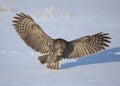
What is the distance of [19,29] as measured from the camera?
9023mm

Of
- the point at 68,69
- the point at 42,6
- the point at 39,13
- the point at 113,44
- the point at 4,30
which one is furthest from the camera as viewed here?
the point at 42,6

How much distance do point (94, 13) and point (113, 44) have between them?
341 centimetres

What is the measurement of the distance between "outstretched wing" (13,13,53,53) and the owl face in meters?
0.15

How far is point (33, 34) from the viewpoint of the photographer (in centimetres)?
883

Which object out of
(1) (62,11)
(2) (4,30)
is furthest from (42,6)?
(2) (4,30)

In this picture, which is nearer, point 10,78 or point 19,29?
point 10,78

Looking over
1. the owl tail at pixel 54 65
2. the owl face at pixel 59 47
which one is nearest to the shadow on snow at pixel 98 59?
the owl tail at pixel 54 65

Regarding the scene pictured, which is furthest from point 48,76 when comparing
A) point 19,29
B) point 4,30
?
point 4,30

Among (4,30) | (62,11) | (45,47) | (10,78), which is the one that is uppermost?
(62,11)

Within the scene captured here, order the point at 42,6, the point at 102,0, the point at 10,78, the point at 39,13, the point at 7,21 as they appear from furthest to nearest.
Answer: the point at 102,0
the point at 42,6
the point at 39,13
the point at 7,21
the point at 10,78

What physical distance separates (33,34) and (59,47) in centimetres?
68

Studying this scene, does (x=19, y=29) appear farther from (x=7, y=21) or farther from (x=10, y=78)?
(x=7, y=21)

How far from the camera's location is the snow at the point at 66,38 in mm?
7793

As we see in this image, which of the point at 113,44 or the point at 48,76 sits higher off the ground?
the point at 113,44
